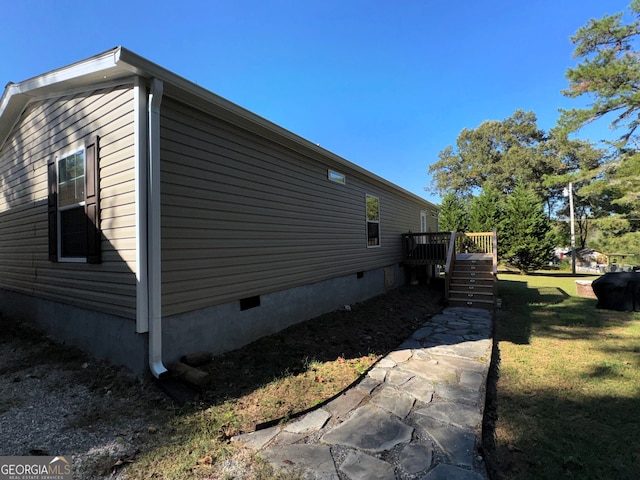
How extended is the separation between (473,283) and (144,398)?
331 inches

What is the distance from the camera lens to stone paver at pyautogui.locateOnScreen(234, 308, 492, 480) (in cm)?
211

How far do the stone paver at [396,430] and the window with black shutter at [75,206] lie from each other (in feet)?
10.4

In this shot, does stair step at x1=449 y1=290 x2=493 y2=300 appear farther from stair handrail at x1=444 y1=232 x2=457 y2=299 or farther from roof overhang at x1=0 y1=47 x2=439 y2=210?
roof overhang at x1=0 y1=47 x2=439 y2=210

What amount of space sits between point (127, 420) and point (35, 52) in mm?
8003

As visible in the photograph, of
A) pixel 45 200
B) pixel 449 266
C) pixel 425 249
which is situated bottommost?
pixel 449 266

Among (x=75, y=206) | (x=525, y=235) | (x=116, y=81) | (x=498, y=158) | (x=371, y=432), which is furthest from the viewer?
(x=498, y=158)

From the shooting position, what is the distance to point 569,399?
10.3 ft

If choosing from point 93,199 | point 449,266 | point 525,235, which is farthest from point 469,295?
point 525,235

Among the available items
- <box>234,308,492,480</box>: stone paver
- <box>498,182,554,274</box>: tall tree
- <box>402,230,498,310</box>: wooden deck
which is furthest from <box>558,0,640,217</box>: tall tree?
<box>234,308,492,480</box>: stone paver

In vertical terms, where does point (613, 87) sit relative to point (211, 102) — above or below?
above

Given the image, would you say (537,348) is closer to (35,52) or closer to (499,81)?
(35,52)

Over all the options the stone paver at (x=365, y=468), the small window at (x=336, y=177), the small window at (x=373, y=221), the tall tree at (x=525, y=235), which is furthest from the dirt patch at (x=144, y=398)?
the tall tree at (x=525, y=235)

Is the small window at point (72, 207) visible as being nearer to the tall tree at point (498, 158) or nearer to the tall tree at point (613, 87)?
the tall tree at point (613, 87)

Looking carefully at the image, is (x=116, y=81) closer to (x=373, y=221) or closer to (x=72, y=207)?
(x=72, y=207)
